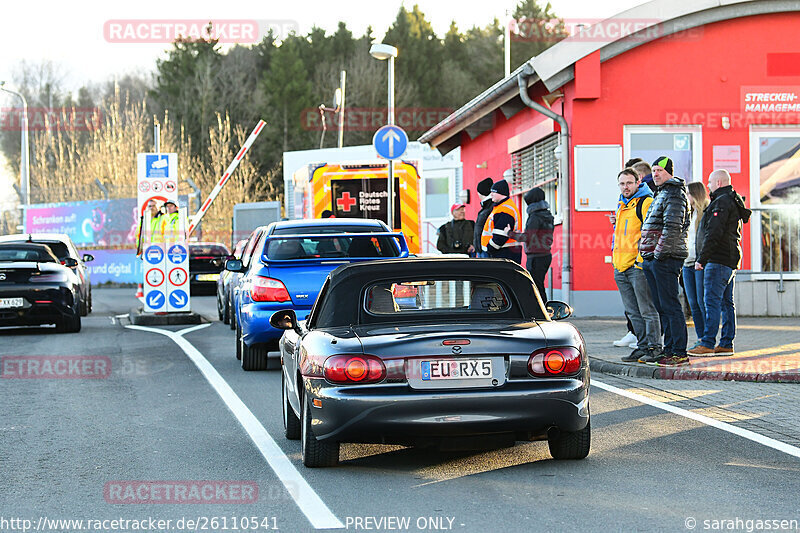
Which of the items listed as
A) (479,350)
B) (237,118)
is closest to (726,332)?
(479,350)

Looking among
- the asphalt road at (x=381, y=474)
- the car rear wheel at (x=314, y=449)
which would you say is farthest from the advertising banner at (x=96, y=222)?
the car rear wheel at (x=314, y=449)

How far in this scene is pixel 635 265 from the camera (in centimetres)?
1221

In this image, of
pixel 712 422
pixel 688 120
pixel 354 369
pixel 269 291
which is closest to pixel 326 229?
pixel 269 291

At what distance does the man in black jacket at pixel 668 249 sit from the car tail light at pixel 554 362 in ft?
16.8

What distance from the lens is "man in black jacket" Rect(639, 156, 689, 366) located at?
11.3 metres

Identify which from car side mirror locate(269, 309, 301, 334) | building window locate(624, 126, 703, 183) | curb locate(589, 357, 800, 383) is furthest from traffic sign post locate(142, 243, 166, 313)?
car side mirror locate(269, 309, 301, 334)

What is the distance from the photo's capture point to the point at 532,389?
6.34 meters

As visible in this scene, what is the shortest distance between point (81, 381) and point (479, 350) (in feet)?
21.3

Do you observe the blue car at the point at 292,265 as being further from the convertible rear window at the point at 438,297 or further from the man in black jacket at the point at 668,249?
the convertible rear window at the point at 438,297

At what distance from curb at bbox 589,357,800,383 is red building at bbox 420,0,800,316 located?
7.09 metres

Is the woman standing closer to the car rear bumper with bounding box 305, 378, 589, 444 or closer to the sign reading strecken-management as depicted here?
the car rear bumper with bounding box 305, 378, 589, 444

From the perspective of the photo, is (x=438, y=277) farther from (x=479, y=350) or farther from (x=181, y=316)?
(x=181, y=316)

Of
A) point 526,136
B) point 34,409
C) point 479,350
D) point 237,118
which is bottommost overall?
point 34,409

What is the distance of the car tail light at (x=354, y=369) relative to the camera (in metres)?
6.28
